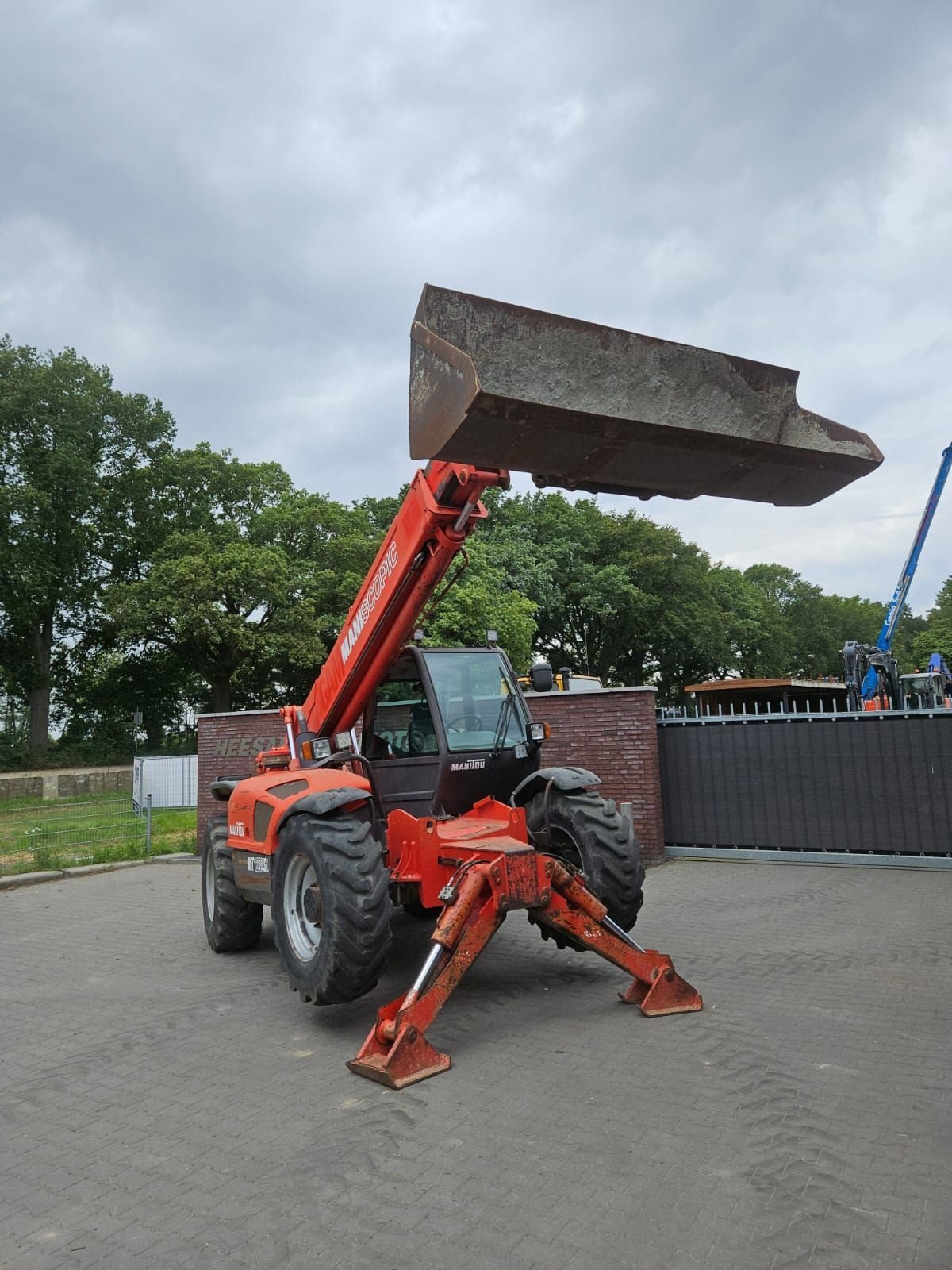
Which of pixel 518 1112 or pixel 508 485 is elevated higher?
pixel 508 485

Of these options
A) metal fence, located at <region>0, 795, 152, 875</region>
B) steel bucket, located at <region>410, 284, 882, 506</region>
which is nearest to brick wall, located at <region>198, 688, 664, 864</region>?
metal fence, located at <region>0, 795, 152, 875</region>

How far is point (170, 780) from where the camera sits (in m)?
23.6

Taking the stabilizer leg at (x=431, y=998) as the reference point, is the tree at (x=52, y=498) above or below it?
above

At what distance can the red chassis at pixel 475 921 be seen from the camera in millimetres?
4770

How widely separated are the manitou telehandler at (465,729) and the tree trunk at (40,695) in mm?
29481

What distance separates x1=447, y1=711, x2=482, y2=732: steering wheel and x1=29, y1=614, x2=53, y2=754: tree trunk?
31.9 m

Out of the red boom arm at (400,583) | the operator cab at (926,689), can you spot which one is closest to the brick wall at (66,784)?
the red boom arm at (400,583)

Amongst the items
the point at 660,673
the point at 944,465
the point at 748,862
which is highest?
the point at 944,465

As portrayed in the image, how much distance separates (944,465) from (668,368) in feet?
53.4

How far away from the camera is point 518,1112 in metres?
4.25

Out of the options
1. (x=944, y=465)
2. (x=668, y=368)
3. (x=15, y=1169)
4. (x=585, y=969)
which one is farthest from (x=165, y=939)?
(x=944, y=465)

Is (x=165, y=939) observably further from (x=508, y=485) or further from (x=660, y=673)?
(x=660, y=673)

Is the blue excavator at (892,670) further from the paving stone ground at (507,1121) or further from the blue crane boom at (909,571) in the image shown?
the paving stone ground at (507,1121)

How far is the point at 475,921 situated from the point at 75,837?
1095 cm
